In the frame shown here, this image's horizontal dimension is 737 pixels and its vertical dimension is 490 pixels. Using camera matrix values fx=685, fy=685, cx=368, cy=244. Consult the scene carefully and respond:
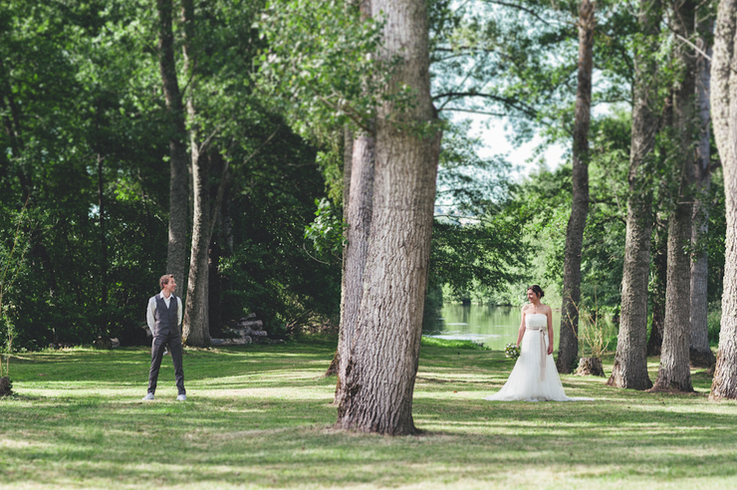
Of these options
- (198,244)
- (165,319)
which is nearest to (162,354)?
(165,319)

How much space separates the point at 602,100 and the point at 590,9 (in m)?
3.46

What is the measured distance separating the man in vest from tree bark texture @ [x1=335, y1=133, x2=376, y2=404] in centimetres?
258

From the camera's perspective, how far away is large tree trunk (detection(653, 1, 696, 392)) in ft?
43.6

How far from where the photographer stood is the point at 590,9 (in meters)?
17.8

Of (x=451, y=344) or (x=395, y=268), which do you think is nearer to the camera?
(x=395, y=268)

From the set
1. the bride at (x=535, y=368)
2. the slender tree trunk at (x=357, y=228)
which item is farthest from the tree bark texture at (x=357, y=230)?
the bride at (x=535, y=368)

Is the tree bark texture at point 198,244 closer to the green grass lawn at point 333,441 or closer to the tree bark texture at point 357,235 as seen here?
the green grass lawn at point 333,441

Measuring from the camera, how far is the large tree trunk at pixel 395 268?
727 cm

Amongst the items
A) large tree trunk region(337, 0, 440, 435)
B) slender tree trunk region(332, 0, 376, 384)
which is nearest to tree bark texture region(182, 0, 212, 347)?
slender tree trunk region(332, 0, 376, 384)

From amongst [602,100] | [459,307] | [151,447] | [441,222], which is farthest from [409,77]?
[459,307]

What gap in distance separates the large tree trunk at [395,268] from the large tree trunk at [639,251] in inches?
322

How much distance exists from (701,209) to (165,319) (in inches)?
424

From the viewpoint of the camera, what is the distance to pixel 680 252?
13227 mm

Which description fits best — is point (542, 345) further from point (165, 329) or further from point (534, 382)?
point (165, 329)
